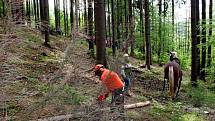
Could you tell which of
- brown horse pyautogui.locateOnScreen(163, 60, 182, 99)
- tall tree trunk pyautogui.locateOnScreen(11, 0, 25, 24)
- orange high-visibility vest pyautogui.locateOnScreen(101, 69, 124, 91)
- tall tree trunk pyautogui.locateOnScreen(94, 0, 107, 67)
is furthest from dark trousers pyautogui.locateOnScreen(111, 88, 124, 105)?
tall tree trunk pyautogui.locateOnScreen(94, 0, 107, 67)

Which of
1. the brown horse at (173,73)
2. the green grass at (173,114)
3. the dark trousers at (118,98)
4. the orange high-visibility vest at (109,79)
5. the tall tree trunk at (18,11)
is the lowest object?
the green grass at (173,114)

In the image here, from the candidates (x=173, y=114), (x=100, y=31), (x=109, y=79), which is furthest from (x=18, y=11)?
(x=100, y=31)

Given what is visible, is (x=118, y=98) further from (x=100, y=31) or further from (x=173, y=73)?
(x=100, y=31)

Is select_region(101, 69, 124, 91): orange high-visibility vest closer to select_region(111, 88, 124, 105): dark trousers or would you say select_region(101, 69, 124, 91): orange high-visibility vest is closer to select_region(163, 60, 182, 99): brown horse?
select_region(111, 88, 124, 105): dark trousers

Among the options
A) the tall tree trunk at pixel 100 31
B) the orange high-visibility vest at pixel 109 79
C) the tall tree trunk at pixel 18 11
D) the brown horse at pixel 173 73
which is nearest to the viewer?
the tall tree trunk at pixel 18 11

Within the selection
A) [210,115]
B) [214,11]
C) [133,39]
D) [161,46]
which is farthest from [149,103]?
[161,46]

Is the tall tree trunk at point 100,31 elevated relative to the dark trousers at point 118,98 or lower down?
elevated

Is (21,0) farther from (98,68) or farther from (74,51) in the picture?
(98,68)

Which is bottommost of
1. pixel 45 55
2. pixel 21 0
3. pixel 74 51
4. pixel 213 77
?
pixel 213 77

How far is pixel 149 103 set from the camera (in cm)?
1322

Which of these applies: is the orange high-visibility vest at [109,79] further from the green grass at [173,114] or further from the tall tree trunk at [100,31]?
the tall tree trunk at [100,31]

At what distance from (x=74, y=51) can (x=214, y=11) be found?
20409 millimetres

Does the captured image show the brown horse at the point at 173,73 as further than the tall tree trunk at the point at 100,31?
No

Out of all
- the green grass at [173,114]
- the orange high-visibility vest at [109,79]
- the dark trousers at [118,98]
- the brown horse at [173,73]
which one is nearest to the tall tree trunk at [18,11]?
the orange high-visibility vest at [109,79]
